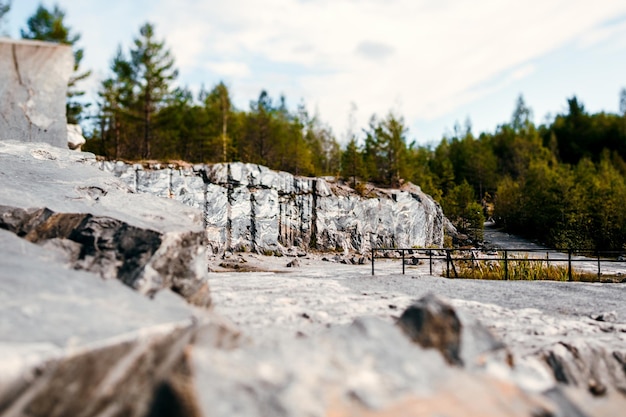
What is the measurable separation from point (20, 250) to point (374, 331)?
4200 mm

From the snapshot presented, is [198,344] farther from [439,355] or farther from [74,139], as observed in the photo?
[74,139]

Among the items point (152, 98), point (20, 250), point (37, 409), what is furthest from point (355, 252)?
point (37, 409)

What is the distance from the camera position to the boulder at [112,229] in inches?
235

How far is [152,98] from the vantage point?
3188 centimetres

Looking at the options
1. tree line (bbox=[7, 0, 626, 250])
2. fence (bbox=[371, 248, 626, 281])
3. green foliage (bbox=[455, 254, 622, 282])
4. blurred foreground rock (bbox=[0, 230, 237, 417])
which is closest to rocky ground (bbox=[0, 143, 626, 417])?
blurred foreground rock (bbox=[0, 230, 237, 417])

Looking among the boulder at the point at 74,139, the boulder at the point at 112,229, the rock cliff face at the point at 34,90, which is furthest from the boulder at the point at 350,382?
the boulder at the point at 74,139

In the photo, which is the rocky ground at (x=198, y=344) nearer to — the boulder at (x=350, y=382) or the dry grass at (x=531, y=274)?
the boulder at (x=350, y=382)

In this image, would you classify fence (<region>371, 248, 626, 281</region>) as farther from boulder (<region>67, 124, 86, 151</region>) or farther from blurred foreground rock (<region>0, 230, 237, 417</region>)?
boulder (<region>67, 124, 86, 151</region>)

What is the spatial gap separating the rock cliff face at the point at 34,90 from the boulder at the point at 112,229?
8.26 feet

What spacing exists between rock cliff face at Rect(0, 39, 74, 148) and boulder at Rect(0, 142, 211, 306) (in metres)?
2.52

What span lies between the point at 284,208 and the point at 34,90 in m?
16.7

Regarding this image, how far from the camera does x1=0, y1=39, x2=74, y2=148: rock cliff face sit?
9992 mm

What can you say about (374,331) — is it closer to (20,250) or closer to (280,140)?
(20,250)

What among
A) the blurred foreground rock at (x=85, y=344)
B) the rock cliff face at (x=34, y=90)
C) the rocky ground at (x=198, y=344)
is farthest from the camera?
the rock cliff face at (x=34, y=90)
